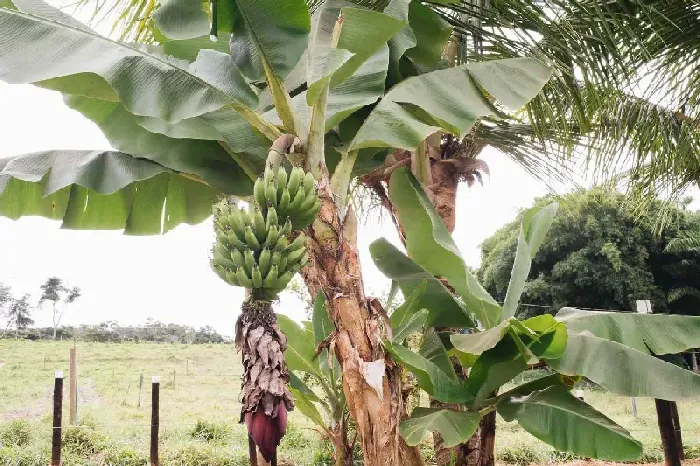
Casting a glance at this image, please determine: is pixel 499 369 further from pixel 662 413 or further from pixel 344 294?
pixel 662 413

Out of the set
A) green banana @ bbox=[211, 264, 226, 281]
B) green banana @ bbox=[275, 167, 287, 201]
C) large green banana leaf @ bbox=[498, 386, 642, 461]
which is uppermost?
green banana @ bbox=[275, 167, 287, 201]

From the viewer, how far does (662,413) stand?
14.2ft

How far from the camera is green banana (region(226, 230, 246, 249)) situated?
158cm

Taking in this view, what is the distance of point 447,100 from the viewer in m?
2.21

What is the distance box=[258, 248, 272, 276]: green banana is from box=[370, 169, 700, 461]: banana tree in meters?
0.61

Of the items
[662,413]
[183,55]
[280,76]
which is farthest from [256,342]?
[662,413]

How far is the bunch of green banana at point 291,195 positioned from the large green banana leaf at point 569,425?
133 cm

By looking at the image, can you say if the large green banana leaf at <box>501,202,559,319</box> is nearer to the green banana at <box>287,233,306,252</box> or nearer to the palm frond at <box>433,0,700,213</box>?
the palm frond at <box>433,0,700,213</box>

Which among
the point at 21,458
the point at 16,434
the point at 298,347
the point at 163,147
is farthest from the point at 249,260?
the point at 16,434

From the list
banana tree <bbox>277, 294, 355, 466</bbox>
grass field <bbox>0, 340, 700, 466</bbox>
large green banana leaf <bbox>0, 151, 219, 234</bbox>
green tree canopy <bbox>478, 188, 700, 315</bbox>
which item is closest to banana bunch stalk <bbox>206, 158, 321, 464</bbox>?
large green banana leaf <bbox>0, 151, 219, 234</bbox>

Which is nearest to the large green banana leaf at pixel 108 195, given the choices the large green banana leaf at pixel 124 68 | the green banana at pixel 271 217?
the large green banana leaf at pixel 124 68

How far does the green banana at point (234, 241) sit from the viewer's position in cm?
158

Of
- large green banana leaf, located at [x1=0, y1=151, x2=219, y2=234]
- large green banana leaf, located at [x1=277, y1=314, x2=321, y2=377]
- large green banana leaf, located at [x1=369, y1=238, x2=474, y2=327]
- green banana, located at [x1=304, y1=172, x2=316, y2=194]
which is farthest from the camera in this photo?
large green banana leaf, located at [x1=277, y1=314, x2=321, y2=377]

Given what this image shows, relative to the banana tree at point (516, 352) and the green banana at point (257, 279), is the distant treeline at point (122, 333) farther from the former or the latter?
the green banana at point (257, 279)
